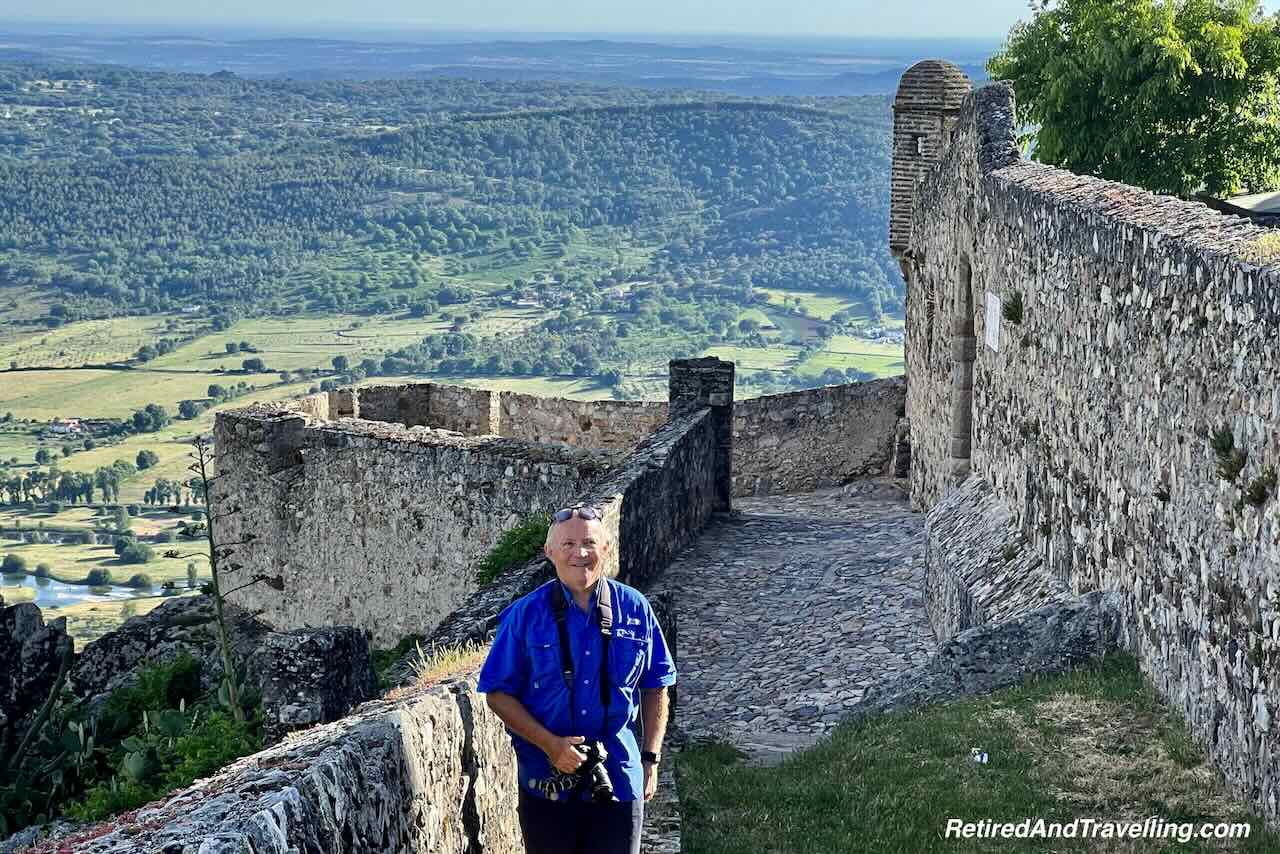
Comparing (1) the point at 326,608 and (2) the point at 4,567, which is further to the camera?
(2) the point at 4,567

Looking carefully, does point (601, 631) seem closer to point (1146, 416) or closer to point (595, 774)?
point (595, 774)

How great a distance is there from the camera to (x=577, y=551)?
247 inches

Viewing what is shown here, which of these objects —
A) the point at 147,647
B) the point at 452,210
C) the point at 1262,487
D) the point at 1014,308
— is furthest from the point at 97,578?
the point at 452,210

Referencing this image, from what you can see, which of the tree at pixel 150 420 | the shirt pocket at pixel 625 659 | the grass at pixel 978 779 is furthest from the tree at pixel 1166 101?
the tree at pixel 150 420

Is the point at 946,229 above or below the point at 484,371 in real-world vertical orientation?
above

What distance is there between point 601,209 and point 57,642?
129m

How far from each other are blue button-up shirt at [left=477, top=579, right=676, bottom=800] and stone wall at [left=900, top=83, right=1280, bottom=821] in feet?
9.67

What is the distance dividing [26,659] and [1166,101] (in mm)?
15740

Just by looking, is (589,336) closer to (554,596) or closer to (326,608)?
(326,608)

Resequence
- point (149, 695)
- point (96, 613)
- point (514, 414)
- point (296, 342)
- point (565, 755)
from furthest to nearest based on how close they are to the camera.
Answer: point (296, 342)
point (96, 613)
point (514, 414)
point (149, 695)
point (565, 755)

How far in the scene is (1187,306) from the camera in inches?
359

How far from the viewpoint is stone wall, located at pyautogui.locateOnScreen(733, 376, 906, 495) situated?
77.2ft

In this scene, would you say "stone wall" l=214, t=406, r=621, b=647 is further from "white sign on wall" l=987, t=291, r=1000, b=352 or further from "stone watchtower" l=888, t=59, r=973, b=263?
"stone watchtower" l=888, t=59, r=973, b=263

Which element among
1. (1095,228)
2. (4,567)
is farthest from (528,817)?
(4,567)
